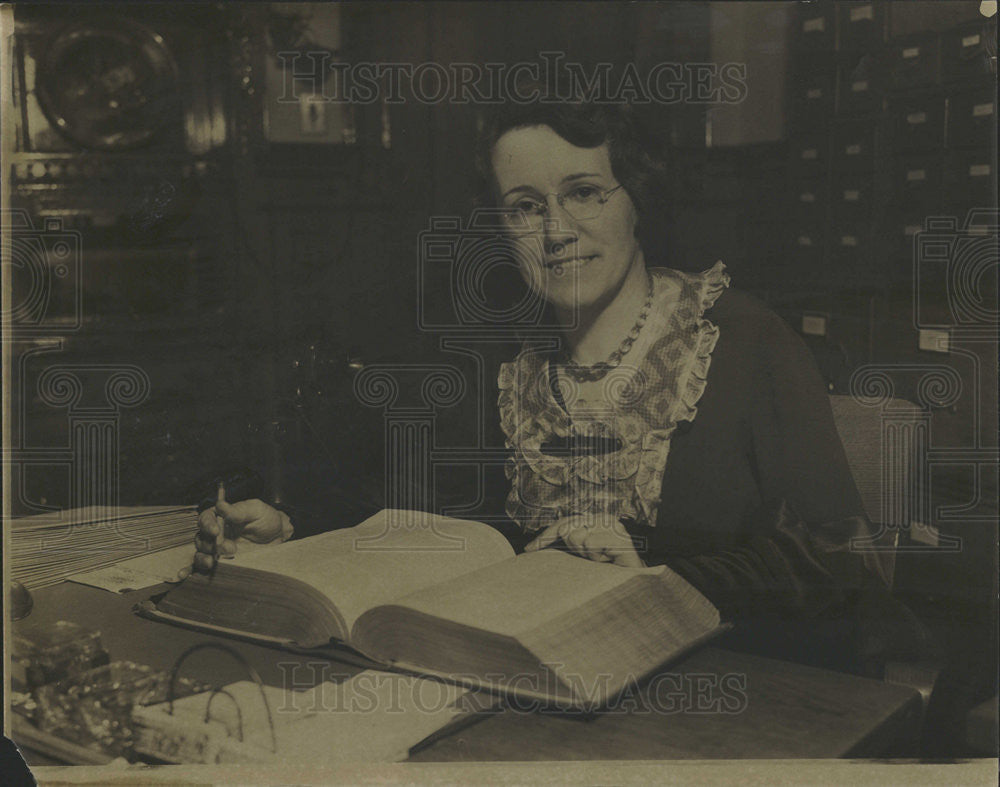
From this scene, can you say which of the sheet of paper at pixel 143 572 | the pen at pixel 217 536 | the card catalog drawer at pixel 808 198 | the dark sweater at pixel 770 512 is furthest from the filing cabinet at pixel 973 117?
the sheet of paper at pixel 143 572

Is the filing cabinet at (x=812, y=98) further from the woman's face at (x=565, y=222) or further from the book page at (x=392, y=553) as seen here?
the book page at (x=392, y=553)

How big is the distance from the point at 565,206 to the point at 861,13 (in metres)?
0.65

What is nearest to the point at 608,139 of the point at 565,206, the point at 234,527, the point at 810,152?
the point at 565,206

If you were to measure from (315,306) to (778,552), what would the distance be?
100 centimetres

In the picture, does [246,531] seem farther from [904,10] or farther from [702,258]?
[904,10]

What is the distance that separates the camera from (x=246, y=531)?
1996mm

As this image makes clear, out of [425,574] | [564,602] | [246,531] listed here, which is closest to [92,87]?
[246,531]

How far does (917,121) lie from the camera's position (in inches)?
74.5

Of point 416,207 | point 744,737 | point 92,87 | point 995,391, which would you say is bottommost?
point 744,737

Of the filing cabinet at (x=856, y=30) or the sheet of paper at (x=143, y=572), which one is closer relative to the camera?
the filing cabinet at (x=856, y=30)

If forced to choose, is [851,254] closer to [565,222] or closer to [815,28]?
[815,28]

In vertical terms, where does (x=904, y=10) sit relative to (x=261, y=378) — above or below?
above

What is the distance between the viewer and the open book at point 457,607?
6.20 ft

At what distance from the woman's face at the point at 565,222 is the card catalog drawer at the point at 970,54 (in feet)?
2.09
